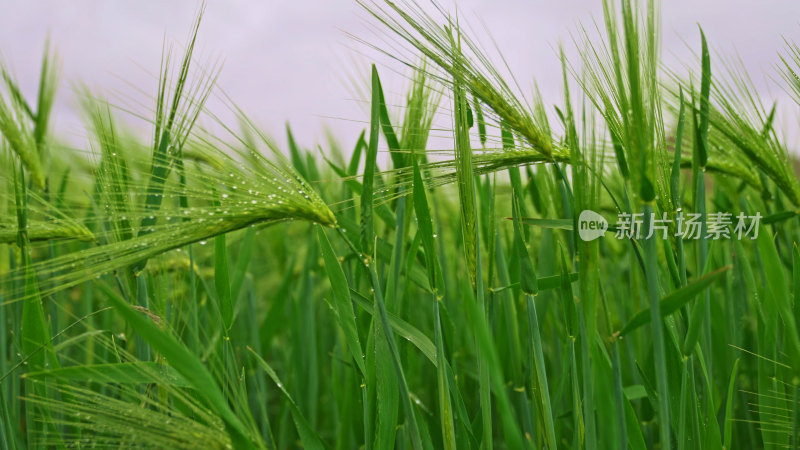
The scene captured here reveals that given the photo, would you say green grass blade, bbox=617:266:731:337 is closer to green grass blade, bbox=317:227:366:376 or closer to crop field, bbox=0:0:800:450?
crop field, bbox=0:0:800:450

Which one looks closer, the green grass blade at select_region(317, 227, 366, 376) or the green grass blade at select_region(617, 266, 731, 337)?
the green grass blade at select_region(617, 266, 731, 337)


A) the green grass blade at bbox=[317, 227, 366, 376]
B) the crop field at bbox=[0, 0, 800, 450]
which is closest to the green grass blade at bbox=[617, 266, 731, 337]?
the crop field at bbox=[0, 0, 800, 450]

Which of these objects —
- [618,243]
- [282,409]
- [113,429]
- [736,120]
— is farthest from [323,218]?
[618,243]

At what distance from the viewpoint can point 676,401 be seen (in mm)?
698

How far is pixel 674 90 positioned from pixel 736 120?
19cm

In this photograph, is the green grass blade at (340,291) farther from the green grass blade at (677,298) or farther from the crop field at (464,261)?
the green grass blade at (677,298)

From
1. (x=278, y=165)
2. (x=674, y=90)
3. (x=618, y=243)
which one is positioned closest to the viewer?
(x=278, y=165)

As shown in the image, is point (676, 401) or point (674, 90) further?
point (674, 90)

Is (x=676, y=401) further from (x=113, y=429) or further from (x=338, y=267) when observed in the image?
(x=113, y=429)

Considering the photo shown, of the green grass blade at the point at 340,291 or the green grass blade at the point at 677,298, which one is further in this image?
the green grass blade at the point at 340,291

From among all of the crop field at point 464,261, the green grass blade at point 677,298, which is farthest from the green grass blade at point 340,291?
the green grass blade at point 677,298

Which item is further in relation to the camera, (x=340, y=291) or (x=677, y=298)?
(x=340, y=291)

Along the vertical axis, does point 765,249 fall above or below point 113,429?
above

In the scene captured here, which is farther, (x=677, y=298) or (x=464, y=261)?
(x=464, y=261)
